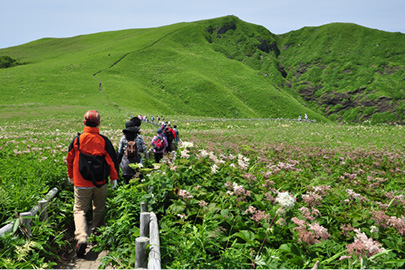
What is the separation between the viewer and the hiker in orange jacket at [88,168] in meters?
5.71

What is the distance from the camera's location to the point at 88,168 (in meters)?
5.69

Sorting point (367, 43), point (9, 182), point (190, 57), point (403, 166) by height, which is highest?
point (367, 43)

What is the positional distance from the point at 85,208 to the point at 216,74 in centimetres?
9627

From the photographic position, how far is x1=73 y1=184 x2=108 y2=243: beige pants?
5.64 m

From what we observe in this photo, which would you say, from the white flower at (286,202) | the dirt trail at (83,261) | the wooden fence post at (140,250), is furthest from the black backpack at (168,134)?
the white flower at (286,202)

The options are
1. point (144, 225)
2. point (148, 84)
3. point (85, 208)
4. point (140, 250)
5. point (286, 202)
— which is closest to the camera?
point (286, 202)

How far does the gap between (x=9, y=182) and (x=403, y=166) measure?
15307 mm

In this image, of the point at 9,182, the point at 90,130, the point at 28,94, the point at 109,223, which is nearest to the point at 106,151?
the point at 90,130

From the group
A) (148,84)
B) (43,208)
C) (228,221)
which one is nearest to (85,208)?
(43,208)

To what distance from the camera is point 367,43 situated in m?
134

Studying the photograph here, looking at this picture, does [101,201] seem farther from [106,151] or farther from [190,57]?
[190,57]

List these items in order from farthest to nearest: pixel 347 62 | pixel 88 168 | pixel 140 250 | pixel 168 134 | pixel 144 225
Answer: pixel 347 62
pixel 168 134
pixel 88 168
pixel 144 225
pixel 140 250

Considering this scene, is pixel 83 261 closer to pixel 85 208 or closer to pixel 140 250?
pixel 85 208

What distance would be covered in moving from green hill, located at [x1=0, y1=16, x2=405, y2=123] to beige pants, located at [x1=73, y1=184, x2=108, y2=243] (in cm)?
3910
